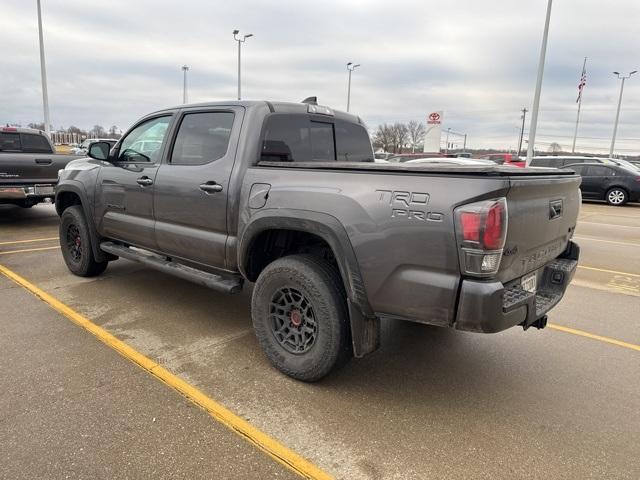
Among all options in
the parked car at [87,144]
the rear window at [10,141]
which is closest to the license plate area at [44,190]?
the parked car at [87,144]

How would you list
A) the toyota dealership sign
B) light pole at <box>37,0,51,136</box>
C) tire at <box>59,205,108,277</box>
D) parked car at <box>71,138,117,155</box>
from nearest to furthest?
tire at <box>59,205,108,277</box>, parked car at <box>71,138,117,155</box>, light pole at <box>37,0,51,136</box>, the toyota dealership sign

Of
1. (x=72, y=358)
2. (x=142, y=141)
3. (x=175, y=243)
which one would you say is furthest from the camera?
(x=142, y=141)

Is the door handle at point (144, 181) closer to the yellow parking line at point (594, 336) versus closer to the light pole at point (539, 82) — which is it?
the yellow parking line at point (594, 336)

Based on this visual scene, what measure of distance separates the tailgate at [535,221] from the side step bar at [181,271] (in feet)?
6.82

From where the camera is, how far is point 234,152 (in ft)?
11.9

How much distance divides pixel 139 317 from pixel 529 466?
3.42 metres

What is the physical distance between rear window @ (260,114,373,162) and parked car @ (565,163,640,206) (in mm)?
15262

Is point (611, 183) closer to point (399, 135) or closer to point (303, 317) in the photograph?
point (303, 317)

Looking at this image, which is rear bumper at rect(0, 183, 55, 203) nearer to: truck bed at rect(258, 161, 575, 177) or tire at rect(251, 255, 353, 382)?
tire at rect(251, 255, 353, 382)

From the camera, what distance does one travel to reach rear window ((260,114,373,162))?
148 inches

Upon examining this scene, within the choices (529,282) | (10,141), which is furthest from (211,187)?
(10,141)

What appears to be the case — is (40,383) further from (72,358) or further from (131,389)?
(131,389)

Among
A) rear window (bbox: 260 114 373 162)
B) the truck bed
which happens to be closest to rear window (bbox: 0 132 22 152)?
A: rear window (bbox: 260 114 373 162)

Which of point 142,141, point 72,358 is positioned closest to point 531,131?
point 142,141
